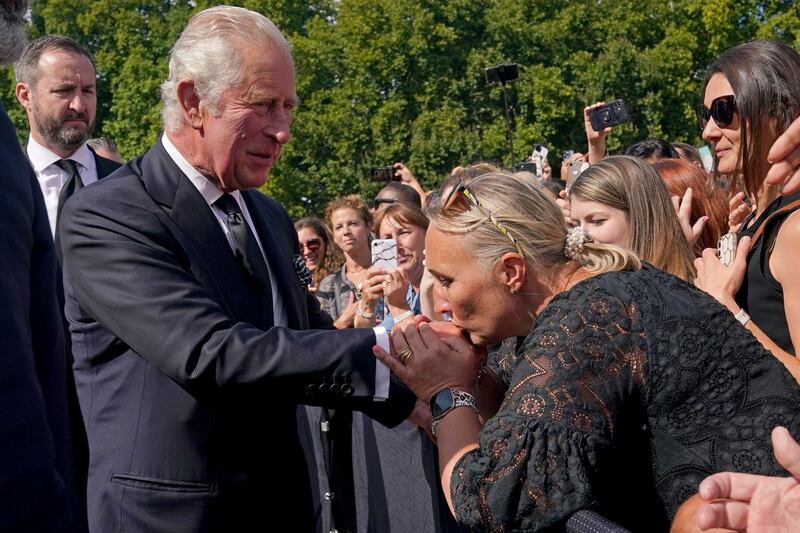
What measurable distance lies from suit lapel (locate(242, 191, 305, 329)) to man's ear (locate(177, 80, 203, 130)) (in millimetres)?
411

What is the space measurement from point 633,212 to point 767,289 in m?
0.83

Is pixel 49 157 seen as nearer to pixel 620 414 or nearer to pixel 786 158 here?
pixel 620 414

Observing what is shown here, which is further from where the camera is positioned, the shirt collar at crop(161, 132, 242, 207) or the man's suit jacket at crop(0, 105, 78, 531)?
the shirt collar at crop(161, 132, 242, 207)

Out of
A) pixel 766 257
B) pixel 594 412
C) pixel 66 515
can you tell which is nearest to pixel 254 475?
pixel 66 515

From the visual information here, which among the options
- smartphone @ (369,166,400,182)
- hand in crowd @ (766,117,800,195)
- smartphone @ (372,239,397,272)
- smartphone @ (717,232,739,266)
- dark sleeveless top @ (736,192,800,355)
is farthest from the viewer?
smartphone @ (369,166,400,182)

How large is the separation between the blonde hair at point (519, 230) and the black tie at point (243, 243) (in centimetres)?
60

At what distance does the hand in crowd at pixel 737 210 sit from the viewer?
17.0 ft

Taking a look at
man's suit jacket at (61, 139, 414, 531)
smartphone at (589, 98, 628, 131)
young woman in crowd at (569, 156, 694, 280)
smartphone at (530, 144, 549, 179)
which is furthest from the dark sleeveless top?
smartphone at (530, 144, 549, 179)

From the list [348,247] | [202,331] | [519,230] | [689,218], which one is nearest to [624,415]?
[519,230]

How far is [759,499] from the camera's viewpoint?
207 cm

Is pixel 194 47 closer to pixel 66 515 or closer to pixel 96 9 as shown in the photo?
pixel 66 515

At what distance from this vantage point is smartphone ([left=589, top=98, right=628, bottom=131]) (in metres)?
7.79

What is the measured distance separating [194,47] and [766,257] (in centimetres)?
212

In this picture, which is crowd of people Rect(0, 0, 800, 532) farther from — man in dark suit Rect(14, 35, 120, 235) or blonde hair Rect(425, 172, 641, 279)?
man in dark suit Rect(14, 35, 120, 235)
